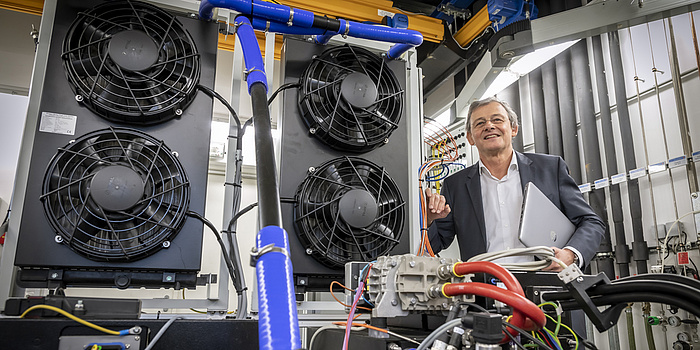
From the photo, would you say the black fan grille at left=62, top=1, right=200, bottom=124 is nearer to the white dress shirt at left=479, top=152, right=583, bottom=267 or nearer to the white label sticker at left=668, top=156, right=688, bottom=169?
the white dress shirt at left=479, top=152, right=583, bottom=267

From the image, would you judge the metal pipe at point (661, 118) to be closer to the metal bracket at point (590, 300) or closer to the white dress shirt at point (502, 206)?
the white dress shirt at point (502, 206)

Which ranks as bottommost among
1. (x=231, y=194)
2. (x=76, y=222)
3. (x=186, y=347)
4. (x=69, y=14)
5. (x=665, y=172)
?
(x=186, y=347)

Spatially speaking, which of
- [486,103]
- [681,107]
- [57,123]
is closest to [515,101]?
[681,107]

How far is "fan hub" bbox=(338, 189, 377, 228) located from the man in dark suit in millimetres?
305

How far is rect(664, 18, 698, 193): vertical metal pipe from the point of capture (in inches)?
93.6

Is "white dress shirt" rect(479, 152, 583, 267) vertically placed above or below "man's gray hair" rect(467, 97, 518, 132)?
below

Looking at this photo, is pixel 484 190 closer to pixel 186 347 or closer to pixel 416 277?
pixel 416 277

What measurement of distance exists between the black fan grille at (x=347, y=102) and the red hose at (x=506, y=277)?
720 millimetres

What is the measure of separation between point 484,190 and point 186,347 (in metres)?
1.39

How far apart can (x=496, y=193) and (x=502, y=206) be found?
0.27 ft

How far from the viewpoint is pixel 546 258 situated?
92cm

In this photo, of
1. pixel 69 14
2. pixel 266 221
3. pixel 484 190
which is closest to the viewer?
pixel 266 221

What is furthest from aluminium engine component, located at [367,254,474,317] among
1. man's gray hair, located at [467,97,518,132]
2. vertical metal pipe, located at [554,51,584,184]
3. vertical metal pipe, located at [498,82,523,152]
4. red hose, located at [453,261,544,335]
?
vertical metal pipe, located at [498,82,523,152]

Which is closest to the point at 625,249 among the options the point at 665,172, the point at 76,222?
the point at 665,172
